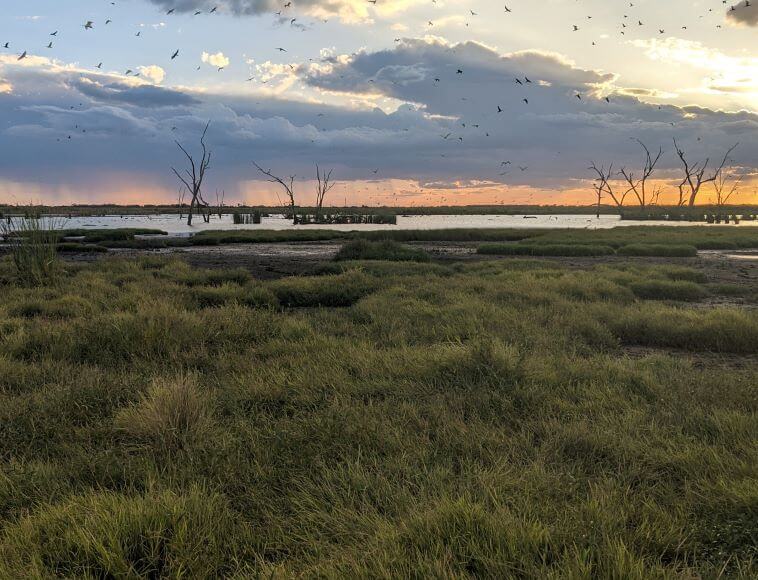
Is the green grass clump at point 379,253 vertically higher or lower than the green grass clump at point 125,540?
higher

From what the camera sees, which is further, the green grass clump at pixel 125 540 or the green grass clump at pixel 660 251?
the green grass clump at pixel 660 251

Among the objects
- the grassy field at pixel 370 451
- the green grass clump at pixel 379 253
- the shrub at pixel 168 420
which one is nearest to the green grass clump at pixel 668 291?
the grassy field at pixel 370 451

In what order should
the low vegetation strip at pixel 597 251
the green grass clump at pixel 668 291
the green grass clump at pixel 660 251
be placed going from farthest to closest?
the low vegetation strip at pixel 597 251 → the green grass clump at pixel 660 251 → the green grass clump at pixel 668 291

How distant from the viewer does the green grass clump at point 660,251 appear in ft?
91.6

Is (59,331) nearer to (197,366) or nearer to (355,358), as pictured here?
(197,366)

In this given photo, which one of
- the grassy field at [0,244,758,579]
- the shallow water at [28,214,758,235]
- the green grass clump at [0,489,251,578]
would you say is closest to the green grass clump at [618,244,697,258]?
the grassy field at [0,244,758,579]

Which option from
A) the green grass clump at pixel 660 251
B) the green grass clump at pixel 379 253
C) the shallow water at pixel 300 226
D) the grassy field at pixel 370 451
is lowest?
the grassy field at pixel 370 451

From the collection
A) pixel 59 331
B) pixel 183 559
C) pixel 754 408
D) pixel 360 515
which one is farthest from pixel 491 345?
pixel 59 331

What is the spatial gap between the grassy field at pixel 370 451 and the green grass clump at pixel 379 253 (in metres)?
13.9

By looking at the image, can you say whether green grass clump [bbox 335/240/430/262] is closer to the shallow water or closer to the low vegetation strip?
the low vegetation strip

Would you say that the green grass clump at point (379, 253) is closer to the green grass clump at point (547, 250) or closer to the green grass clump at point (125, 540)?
the green grass clump at point (547, 250)

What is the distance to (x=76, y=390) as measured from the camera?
18.5 feet

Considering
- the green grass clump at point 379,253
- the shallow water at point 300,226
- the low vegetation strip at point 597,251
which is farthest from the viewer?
the shallow water at point 300,226

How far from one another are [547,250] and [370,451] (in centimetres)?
2703
